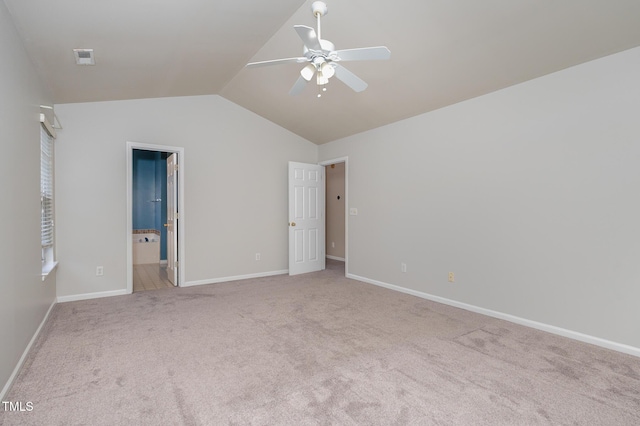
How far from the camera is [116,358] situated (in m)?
2.59

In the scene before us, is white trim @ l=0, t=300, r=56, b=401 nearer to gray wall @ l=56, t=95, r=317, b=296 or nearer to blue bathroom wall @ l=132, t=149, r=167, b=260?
gray wall @ l=56, t=95, r=317, b=296

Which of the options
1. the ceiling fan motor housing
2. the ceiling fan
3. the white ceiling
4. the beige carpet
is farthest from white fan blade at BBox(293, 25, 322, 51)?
the beige carpet

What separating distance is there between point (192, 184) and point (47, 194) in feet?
5.80

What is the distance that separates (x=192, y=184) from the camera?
198 inches

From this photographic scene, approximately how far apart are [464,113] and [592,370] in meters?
2.77

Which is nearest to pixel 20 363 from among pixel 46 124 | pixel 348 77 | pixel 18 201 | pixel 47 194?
pixel 18 201

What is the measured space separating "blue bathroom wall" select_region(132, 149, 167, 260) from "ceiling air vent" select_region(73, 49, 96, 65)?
427 cm

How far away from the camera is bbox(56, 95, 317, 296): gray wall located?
422 cm

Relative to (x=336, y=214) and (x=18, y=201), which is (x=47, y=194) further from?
(x=336, y=214)

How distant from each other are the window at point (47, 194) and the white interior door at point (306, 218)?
3.31 meters

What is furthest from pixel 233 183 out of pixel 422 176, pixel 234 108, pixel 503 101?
pixel 503 101

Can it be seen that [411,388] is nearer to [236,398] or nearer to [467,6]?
[236,398]

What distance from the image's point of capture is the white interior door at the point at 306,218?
5840 millimetres

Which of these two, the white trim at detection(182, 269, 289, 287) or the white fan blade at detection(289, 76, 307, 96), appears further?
the white trim at detection(182, 269, 289, 287)
